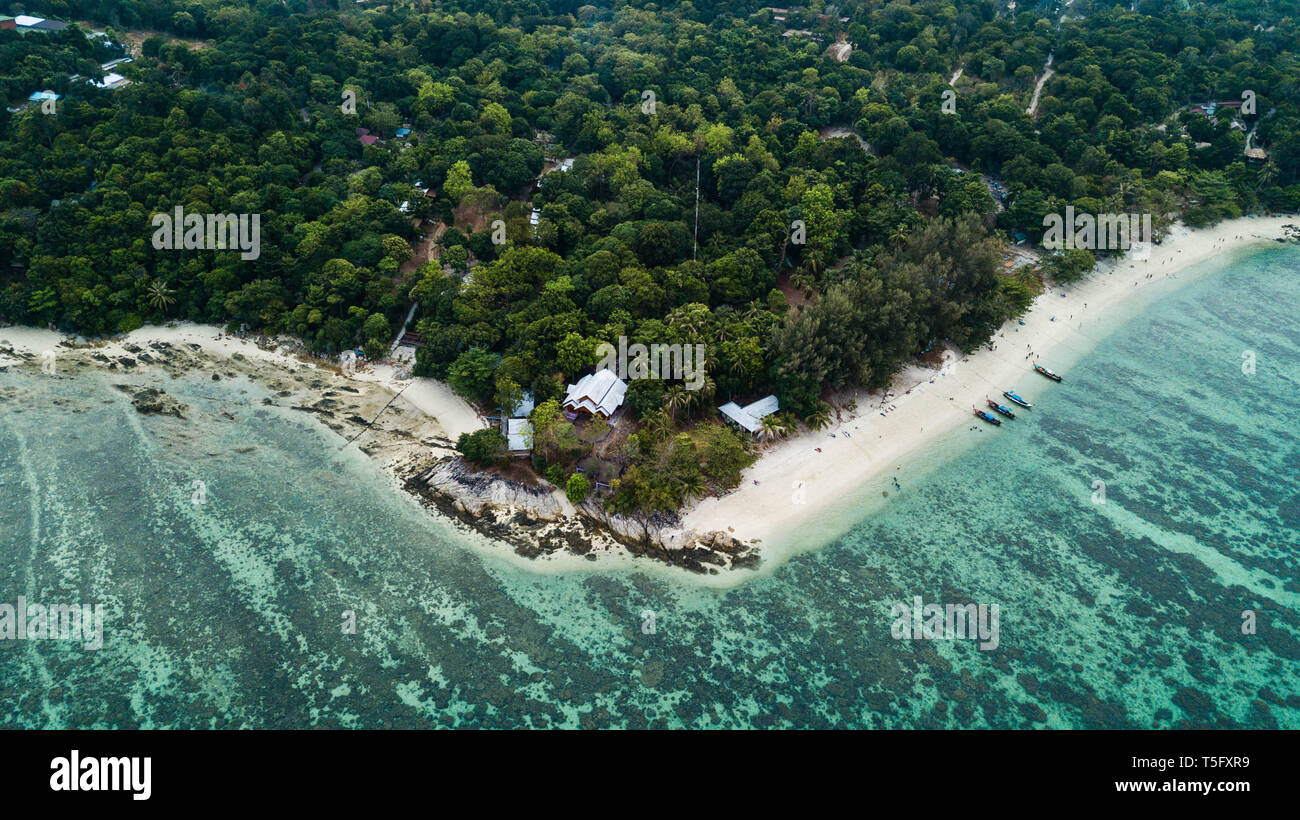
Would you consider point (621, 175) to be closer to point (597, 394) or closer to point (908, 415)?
point (597, 394)

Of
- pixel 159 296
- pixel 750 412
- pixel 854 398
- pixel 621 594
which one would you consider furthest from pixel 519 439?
pixel 159 296

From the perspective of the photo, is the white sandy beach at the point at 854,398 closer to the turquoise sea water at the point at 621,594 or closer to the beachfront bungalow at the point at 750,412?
the turquoise sea water at the point at 621,594

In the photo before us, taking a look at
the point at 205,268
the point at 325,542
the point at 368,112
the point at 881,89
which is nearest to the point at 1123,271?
the point at 881,89

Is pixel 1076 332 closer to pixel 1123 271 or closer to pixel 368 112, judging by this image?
pixel 1123 271

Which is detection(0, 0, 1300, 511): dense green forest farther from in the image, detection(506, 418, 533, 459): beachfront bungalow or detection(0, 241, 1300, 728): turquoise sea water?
detection(0, 241, 1300, 728): turquoise sea water

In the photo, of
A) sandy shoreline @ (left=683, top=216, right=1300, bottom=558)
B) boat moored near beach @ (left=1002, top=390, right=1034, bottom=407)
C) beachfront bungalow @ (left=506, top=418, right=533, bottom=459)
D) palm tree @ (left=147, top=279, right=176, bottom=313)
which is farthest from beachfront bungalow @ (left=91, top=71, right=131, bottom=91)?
boat moored near beach @ (left=1002, top=390, right=1034, bottom=407)

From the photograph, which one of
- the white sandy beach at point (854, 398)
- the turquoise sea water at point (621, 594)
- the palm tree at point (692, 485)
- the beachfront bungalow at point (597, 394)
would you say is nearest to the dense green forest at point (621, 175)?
the palm tree at point (692, 485)
